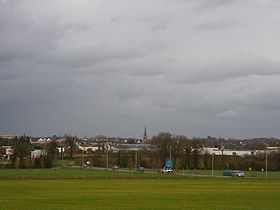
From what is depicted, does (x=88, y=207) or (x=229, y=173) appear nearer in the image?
(x=88, y=207)

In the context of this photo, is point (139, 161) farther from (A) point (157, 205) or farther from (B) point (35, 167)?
(A) point (157, 205)

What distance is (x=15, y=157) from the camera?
133250 mm

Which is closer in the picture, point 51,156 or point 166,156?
point 51,156

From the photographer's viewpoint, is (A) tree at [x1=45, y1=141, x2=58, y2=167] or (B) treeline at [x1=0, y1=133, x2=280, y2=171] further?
(B) treeline at [x1=0, y1=133, x2=280, y2=171]

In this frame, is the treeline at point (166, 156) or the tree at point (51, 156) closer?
the tree at point (51, 156)

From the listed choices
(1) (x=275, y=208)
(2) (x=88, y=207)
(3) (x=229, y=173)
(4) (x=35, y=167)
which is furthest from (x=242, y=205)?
(4) (x=35, y=167)

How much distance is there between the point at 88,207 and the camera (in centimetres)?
3784

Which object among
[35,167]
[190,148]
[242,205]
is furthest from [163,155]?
[242,205]

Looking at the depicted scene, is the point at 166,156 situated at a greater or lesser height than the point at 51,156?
greater

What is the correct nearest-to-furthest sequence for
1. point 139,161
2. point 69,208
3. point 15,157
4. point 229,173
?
point 69,208
point 229,173
point 15,157
point 139,161

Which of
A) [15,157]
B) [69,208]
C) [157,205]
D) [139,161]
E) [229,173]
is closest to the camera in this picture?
[69,208]

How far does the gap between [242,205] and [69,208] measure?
44.6 ft

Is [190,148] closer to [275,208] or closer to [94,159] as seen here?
[94,159]

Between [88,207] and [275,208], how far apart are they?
13772 mm
